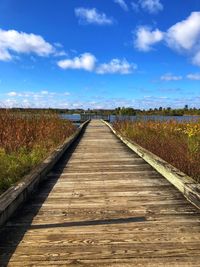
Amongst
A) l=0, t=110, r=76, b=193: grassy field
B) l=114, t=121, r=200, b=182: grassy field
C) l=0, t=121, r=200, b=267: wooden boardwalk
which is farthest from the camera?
l=114, t=121, r=200, b=182: grassy field

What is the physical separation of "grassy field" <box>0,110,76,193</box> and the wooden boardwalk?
815 mm

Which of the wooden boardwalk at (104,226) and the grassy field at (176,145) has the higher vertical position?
the grassy field at (176,145)

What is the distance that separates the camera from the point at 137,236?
3783 millimetres

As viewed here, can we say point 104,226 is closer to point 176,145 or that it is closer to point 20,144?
point 20,144

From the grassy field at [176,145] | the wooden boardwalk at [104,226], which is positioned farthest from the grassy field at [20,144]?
the grassy field at [176,145]

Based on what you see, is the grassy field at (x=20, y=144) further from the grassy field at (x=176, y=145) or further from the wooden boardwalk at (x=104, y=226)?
the grassy field at (x=176, y=145)

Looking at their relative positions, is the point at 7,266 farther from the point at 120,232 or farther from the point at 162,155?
the point at 162,155

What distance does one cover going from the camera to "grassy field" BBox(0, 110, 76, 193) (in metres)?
6.95

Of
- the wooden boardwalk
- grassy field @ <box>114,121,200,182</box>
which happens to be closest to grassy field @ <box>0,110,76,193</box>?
the wooden boardwalk

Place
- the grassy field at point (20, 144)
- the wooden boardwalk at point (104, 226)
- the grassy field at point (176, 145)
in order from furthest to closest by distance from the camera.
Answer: the grassy field at point (176, 145) → the grassy field at point (20, 144) → the wooden boardwalk at point (104, 226)

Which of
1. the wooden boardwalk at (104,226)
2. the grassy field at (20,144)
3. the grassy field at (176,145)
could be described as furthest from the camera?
the grassy field at (176,145)

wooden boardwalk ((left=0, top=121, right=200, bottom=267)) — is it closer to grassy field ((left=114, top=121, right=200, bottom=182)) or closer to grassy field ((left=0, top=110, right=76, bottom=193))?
grassy field ((left=0, top=110, right=76, bottom=193))

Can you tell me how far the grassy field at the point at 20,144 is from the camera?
695cm

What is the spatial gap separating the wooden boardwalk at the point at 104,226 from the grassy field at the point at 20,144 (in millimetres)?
815
